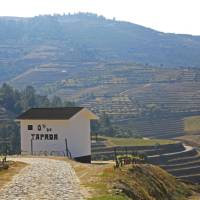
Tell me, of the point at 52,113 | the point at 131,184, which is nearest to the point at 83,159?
the point at 52,113

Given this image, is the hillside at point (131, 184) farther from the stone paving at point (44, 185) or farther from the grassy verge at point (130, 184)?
the stone paving at point (44, 185)

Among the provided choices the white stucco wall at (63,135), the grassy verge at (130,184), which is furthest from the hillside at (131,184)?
the white stucco wall at (63,135)

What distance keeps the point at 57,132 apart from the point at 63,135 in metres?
0.44

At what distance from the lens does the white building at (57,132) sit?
1455 inches

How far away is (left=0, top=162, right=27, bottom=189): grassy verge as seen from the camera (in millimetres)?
22859

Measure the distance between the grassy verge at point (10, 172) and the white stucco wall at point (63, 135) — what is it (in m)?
7.23

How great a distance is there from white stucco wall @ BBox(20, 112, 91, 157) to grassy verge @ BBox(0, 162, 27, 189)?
7.23 meters

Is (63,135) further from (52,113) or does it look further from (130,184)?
(130,184)

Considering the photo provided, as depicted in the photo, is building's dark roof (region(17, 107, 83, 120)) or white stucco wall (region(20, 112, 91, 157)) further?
building's dark roof (region(17, 107, 83, 120))

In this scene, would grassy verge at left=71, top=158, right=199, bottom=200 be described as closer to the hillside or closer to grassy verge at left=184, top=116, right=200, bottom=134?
the hillside

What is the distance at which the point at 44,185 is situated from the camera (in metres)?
20.8

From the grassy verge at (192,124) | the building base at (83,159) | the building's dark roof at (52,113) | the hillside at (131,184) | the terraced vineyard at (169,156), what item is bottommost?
the grassy verge at (192,124)

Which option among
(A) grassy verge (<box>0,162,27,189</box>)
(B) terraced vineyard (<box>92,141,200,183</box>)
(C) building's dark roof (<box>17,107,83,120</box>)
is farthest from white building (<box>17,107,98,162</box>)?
(B) terraced vineyard (<box>92,141,200,183</box>)

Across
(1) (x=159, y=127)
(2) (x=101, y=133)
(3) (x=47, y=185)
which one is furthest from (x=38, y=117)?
(1) (x=159, y=127)
